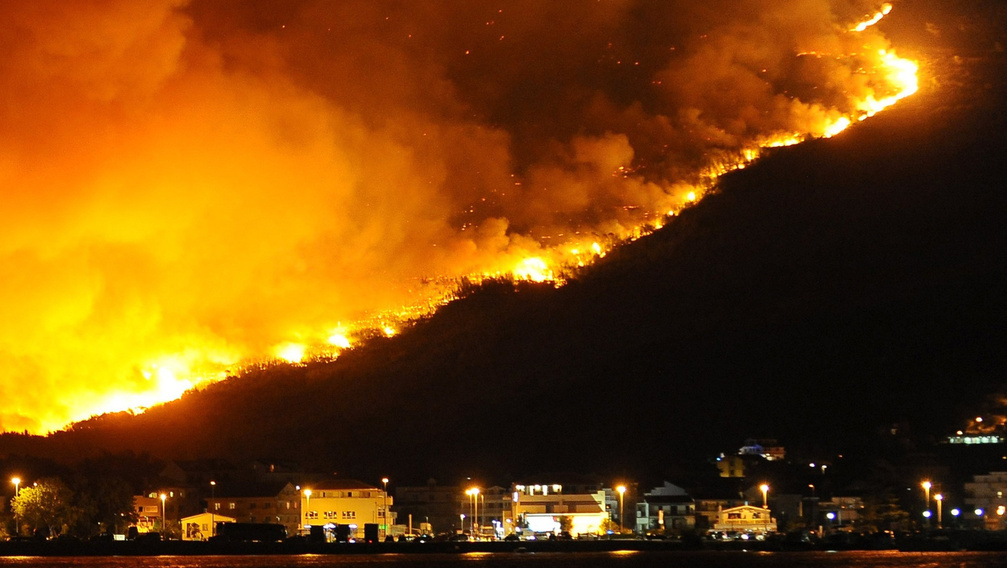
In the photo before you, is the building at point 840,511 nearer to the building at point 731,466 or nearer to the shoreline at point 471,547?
the shoreline at point 471,547

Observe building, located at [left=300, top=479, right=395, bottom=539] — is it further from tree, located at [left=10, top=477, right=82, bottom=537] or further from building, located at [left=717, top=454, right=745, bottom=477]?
building, located at [left=717, top=454, right=745, bottom=477]

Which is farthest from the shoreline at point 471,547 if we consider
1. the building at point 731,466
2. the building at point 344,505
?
the building at point 731,466

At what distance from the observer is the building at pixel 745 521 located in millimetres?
77438

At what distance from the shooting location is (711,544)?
70062 mm

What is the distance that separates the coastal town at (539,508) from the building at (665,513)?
0.27 feet

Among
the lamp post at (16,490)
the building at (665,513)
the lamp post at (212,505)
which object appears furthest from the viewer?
the building at (665,513)

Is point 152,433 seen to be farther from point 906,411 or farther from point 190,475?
point 906,411

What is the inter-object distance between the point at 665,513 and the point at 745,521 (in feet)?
16.6

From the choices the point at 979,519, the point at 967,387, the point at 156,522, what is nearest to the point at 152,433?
the point at 156,522

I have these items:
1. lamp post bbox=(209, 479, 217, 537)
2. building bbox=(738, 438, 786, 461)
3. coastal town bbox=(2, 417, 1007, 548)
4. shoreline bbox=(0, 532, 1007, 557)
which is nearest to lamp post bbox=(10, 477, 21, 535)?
coastal town bbox=(2, 417, 1007, 548)

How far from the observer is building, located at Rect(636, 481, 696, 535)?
→ 79938 millimetres

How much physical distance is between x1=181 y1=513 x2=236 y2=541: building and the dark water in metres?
11.4

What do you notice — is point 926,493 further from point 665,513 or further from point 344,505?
point 344,505

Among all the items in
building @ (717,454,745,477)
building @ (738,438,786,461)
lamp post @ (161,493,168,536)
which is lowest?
lamp post @ (161,493,168,536)
